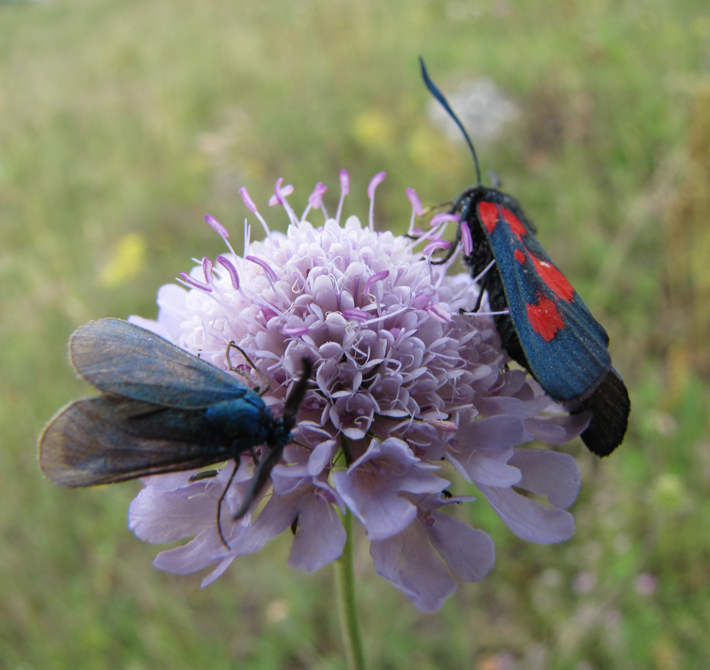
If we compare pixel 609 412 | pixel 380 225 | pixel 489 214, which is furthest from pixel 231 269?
pixel 380 225

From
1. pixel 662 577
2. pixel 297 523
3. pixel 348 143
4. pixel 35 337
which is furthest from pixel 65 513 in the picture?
pixel 348 143

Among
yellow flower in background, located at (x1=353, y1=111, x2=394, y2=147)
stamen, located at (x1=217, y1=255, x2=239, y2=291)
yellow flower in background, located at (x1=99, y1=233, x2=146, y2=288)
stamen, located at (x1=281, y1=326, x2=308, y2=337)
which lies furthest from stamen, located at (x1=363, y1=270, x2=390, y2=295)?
yellow flower in background, located at (x1=353, y1=111, x2=394, y2=147)

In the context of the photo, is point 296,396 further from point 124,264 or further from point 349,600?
point 124,264

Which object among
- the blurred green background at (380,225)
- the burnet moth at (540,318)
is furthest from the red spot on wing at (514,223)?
the blurred green background at (380,225)

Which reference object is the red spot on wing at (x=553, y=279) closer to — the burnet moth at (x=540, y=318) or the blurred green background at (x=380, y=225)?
the burnet moth at (x=540, y=318)

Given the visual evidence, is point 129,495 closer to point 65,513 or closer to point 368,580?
point 65,513

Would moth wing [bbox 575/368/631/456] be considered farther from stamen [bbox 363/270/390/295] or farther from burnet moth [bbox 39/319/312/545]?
burnet moth [bbox 39/319/312/545]

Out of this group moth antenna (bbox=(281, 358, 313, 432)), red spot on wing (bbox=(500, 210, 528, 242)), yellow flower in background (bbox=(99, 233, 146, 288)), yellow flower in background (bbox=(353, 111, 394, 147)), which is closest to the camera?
moth antenna (bbox=(281, 358, 313, 432))
